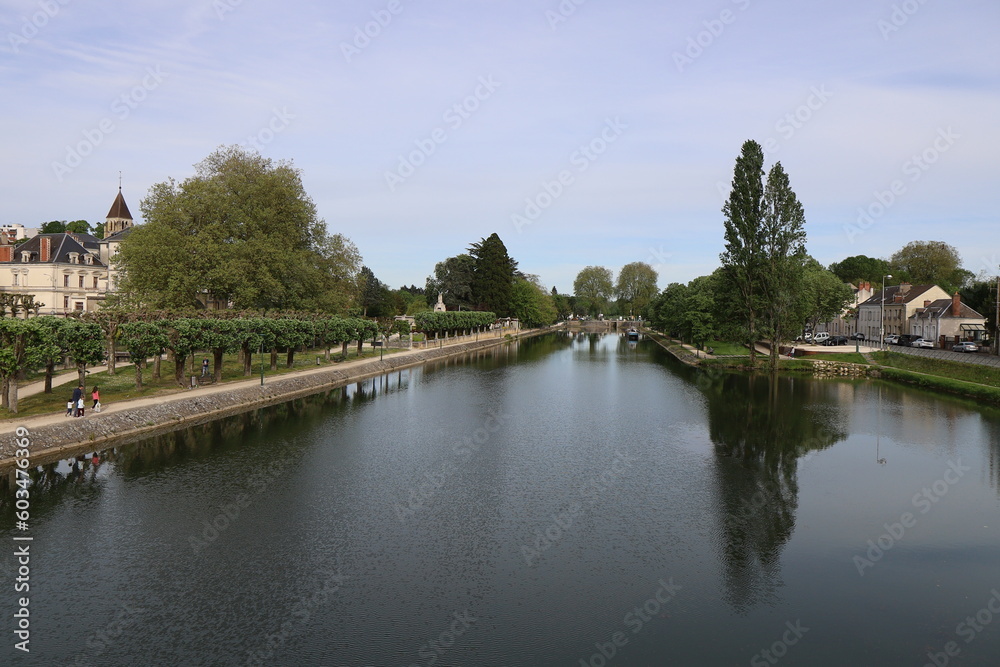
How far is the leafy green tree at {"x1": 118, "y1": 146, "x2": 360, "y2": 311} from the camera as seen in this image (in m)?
58.8

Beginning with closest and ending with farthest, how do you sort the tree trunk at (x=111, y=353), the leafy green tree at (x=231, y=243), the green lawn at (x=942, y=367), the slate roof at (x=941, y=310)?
the tree trunk at (x=111, y=353)
the green lawn at (x=942, y=367)
the leafy green tree at (x=231, y=243)
the slate roof at (x=941, y=310)

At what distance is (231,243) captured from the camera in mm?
62719

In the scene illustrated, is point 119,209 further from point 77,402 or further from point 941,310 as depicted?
point 941,310

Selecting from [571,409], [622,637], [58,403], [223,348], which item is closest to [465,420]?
[571,409]

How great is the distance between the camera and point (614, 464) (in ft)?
97.1

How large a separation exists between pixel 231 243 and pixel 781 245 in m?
55.3

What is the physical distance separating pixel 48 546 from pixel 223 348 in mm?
29375

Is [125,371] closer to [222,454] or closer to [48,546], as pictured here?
[222,454]

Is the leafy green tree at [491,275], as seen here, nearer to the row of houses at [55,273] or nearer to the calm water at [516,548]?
the row of houses at [55,273]

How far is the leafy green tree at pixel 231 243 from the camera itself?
2315 inches

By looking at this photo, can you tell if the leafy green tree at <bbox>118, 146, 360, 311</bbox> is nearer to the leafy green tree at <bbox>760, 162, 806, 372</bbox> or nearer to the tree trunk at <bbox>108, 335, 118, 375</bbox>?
the tree trunk at <bbox>108, 335, 118, 375</bbox>

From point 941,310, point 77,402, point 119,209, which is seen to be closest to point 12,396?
point 77,402

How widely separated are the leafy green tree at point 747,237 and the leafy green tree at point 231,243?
142 ft

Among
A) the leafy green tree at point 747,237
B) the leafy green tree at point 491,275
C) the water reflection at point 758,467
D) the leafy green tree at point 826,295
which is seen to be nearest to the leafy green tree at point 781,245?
the leafy green tree at point 747,237
